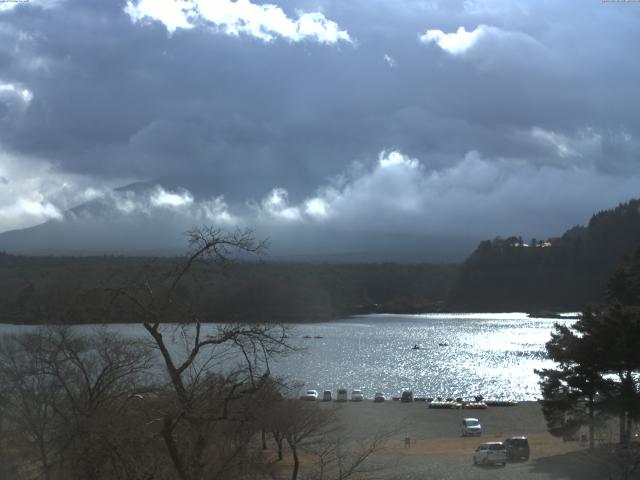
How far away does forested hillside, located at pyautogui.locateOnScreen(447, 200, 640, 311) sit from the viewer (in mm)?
123562

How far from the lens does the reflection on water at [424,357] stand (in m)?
62.2

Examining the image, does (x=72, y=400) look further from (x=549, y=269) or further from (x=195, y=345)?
(x=549, y=269)

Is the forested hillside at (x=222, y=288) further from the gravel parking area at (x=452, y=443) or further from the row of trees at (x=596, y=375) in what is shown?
the row of trees at (x=596, y=375)

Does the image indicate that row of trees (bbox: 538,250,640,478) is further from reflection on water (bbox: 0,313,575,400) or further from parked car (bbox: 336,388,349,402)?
parked car (bbox: 336,388,349,402)

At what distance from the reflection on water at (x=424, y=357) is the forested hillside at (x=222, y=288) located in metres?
2.16

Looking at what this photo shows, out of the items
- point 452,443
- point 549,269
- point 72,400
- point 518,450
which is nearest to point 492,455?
point 518,450

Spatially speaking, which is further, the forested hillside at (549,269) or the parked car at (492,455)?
the forested hillside at (549,269)

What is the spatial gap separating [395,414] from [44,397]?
3291 cm

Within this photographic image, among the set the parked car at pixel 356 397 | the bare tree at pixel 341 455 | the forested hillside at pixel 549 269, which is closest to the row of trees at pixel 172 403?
the bare tree at pixel 341 455

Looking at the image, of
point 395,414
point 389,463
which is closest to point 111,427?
point 389,463

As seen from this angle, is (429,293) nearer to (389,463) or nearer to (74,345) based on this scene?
(389,463)

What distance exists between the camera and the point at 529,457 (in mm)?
26812

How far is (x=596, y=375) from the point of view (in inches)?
934

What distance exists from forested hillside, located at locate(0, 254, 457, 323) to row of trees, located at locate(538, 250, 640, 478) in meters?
9.27
